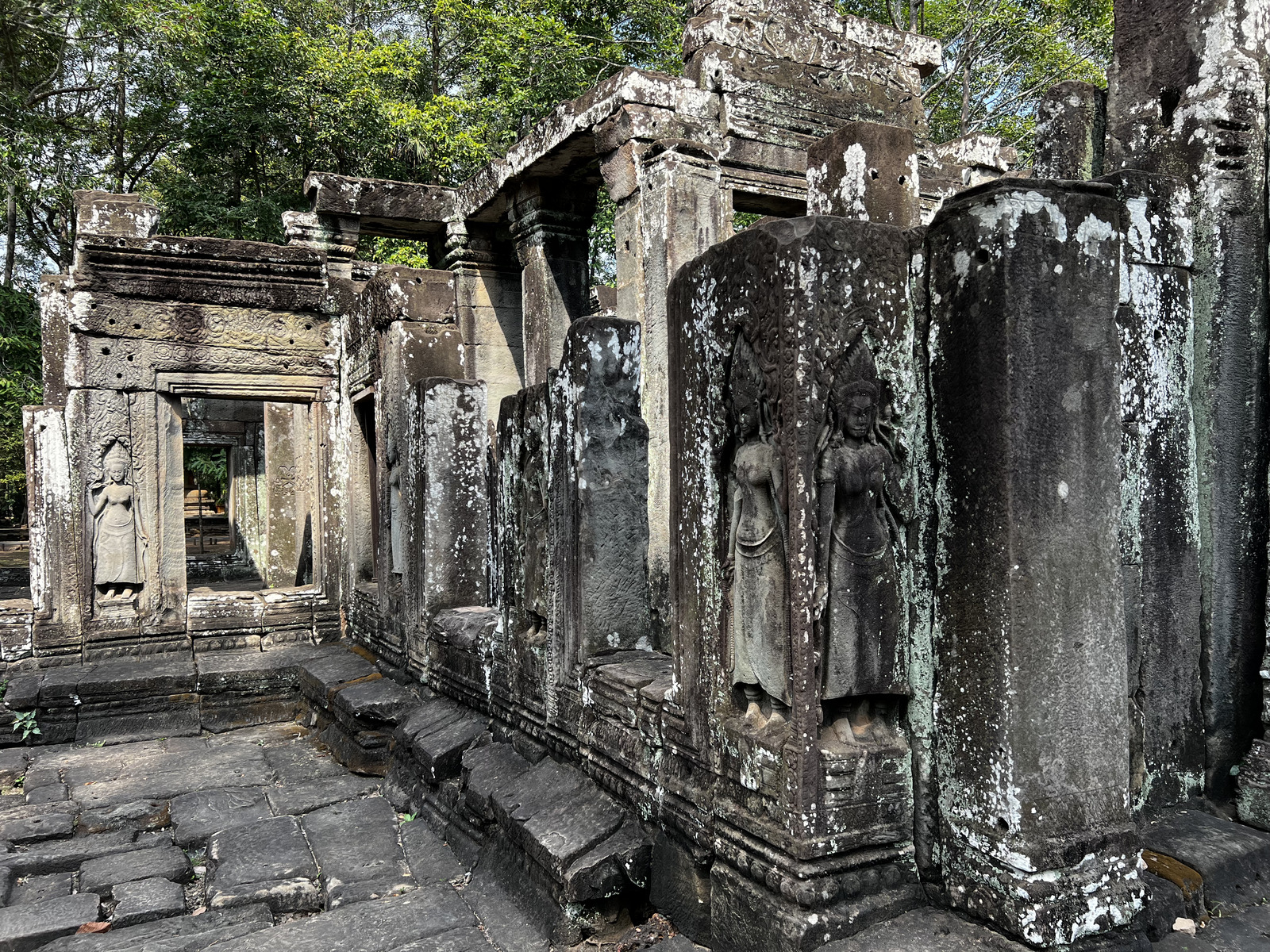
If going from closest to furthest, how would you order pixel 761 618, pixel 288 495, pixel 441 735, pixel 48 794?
pixel 761 618 → pixel 441 735 → pixel 48 794 → pixel 288 495

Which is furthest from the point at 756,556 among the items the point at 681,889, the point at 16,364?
the point at 16,364

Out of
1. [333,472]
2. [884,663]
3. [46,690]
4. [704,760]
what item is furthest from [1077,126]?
[46,690]

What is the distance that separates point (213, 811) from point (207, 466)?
53.7ft

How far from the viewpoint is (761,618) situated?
2.38m

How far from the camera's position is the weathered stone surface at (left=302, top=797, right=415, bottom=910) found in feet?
12.2

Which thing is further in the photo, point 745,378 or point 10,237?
point 10,237

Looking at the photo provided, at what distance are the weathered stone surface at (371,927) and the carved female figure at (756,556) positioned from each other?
1684mm

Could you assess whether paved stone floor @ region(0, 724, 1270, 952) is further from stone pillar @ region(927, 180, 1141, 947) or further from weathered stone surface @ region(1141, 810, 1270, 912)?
stone pillar @ region(927, 180, 1141, 947)

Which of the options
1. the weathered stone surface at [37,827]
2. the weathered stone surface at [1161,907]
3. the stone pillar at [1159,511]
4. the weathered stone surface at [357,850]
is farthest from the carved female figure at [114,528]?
the weathered stone surface at [1161,907]

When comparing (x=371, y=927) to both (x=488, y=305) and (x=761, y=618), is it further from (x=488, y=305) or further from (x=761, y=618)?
(x=488, y=305)

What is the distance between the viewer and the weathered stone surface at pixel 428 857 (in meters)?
3.85

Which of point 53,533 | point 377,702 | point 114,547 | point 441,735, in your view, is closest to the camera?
point 441,735

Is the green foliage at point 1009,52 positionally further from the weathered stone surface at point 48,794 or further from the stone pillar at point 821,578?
the weathered stone surface at point 48,794

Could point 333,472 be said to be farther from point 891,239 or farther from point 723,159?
point 891,239
